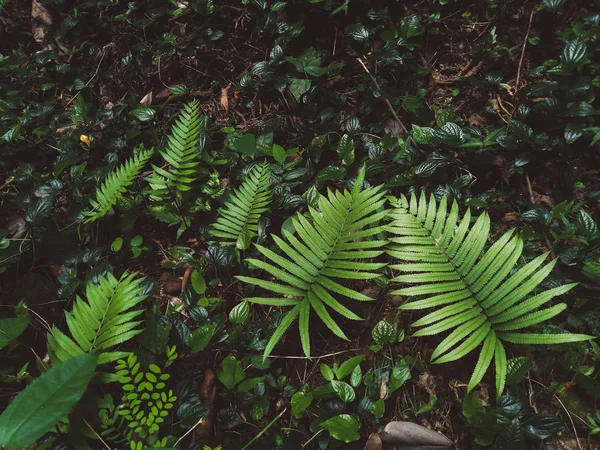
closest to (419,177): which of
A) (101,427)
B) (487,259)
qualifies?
(487,259)

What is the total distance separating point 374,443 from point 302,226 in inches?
39.2

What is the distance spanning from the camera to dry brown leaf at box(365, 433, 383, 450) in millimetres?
1572

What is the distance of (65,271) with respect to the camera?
2207 millimetres

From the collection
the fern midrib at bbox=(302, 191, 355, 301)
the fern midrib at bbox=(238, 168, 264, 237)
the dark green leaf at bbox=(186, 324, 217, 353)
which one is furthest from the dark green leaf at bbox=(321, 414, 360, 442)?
the fern midrib at bbox=(238, 168, 264, 237)

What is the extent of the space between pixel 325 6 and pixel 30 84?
252 cm

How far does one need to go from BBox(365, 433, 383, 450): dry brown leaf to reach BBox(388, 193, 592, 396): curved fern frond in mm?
406

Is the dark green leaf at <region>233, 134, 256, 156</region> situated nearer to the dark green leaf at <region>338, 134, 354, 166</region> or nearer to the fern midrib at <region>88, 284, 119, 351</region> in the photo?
the dark green leaf at <region>338, 134, 354, 166</region>

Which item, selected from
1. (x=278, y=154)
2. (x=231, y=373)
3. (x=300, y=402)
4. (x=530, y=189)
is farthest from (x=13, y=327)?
(x=530, y=189)

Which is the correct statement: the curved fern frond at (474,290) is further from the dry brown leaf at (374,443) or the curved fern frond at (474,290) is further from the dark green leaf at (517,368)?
the dry brown leaf at (374,443)

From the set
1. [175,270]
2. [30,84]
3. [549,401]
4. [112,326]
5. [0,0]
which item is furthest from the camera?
[0,0]

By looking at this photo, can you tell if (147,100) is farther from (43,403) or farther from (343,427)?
(343,427)

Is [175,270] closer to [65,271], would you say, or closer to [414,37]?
[65,271]

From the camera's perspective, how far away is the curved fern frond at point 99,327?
171cm

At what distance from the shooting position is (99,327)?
5.71ft
